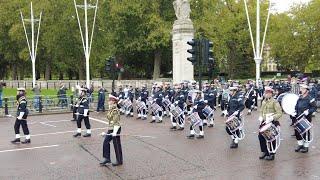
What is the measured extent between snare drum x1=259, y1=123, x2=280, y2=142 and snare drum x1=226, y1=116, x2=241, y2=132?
196 centimetres

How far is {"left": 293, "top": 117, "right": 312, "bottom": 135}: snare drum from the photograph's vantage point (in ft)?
43.9

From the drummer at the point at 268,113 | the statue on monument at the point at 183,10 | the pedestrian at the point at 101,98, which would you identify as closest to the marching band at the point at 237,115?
the drummer at the point at 268,113

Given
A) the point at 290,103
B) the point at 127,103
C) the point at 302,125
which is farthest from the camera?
the point at 127,103

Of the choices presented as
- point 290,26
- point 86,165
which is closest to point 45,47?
point 290,26

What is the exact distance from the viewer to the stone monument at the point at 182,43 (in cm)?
3384

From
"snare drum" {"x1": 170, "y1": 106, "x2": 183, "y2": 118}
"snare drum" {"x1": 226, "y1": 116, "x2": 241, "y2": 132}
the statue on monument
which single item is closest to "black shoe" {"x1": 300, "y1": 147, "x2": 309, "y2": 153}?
"snare drum" {"x1": 226, "y1": 116, "x2": 241, "y2": 132}

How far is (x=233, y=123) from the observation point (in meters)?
14.5

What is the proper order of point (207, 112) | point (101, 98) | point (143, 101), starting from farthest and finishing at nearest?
point (101, 98), point (143, 101), point (207, 112)

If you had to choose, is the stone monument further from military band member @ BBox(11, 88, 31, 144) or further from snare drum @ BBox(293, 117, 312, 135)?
snare drum @ BBox(293, 117, 312, 135)

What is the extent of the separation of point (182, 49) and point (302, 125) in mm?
20917

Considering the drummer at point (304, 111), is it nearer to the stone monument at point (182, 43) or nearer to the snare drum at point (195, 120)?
the snare drum at point (195, 120)

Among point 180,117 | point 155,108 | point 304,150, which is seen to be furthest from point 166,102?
point 304,150

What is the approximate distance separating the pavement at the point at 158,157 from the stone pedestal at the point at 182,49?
47.7ft

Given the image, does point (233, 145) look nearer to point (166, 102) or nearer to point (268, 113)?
point (268, 113)
